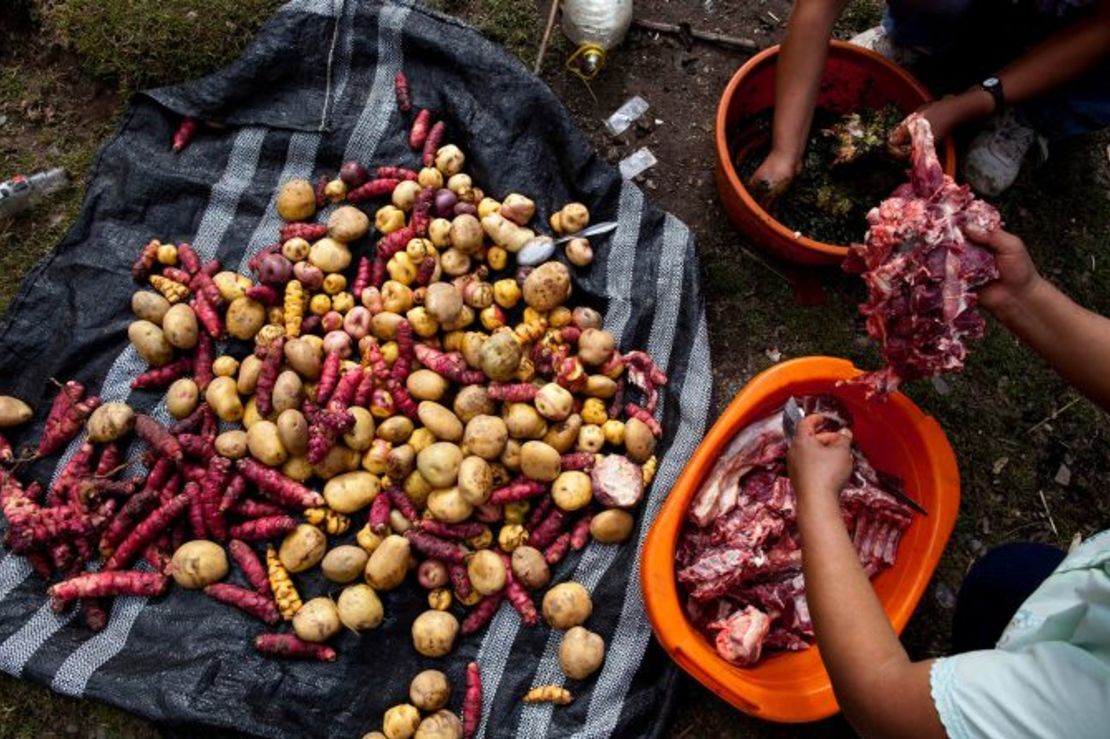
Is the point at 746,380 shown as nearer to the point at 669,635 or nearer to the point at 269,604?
the point at 669,635

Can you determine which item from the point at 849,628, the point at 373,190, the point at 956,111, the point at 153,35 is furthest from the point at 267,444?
the point at 956,111

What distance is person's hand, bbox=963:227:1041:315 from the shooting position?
8.61 ft

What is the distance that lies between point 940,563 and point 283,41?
439cm

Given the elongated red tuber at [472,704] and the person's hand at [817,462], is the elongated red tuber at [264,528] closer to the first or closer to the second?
the elongated red tuber at [472,704]

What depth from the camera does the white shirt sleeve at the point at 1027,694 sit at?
6.11ft

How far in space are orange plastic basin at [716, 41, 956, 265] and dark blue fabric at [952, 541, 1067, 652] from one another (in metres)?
1.55

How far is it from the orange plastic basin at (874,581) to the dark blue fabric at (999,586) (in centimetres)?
23

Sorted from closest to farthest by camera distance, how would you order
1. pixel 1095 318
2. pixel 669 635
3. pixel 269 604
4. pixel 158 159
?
pixel 1095 318 → pixel 669 635 → pixel 269 604 → pixel 158 159

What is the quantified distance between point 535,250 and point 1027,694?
280cm

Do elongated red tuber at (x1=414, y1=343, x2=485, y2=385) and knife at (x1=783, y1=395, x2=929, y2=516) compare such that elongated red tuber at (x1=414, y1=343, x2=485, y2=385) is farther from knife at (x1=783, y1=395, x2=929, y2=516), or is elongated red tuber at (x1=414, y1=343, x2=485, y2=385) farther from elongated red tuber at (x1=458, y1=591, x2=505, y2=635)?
knife at (x1=783, y1=395, x2=929, y2=516)

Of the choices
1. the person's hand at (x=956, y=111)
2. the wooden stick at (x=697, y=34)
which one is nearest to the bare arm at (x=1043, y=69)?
the person's hand at (x=956, y=111)

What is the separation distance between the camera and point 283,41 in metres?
4.39

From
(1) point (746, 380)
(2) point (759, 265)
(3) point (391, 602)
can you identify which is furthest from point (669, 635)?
(2) point (759, 265)

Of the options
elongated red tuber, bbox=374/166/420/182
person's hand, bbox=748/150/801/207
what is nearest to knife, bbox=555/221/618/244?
person's hand, bbox=748/150/801/207
